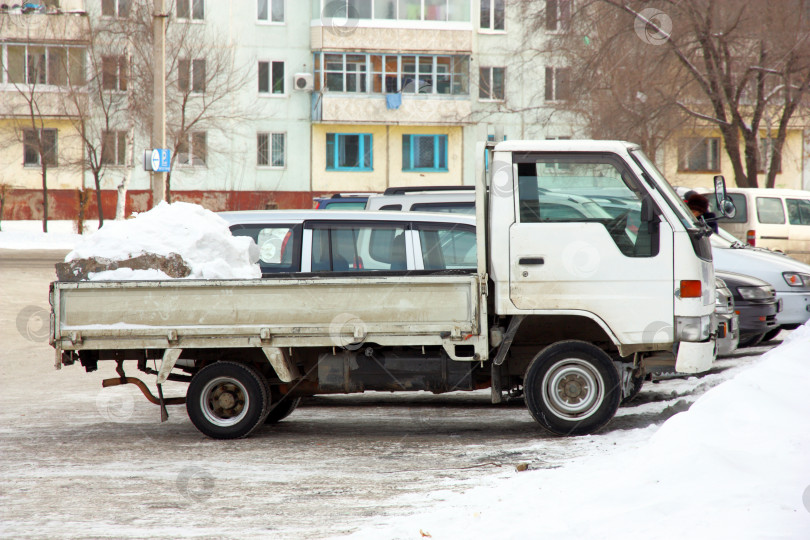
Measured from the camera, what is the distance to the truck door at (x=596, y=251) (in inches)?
293

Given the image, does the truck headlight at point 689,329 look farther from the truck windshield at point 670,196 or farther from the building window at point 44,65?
the building window at point 44,65

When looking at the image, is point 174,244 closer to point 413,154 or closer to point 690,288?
point 690,288

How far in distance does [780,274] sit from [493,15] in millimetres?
35010

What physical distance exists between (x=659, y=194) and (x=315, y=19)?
37861mm

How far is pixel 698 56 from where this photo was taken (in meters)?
24.8

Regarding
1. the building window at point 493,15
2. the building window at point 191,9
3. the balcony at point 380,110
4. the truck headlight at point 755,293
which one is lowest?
the truck headlight at point 755,293

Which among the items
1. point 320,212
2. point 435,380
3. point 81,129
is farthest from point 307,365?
point 81,129

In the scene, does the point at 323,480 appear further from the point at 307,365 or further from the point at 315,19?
the point at 315,19

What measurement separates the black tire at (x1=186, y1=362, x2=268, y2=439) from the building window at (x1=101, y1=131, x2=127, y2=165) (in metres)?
33.8

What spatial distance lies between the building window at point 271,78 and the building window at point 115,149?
6.40 m

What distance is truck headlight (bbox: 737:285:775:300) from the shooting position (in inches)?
448

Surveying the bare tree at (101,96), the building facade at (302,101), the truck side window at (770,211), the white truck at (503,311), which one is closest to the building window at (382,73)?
the building facade at (302,101)

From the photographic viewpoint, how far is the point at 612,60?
2380cm

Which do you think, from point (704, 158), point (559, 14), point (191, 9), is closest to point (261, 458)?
point (559, 14)
